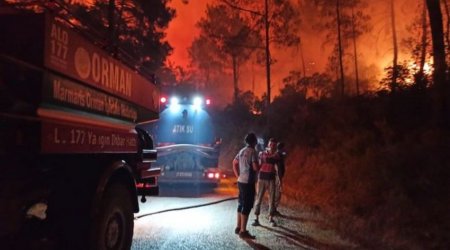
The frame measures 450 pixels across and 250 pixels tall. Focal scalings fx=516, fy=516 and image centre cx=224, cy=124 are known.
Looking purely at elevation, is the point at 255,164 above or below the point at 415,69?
below

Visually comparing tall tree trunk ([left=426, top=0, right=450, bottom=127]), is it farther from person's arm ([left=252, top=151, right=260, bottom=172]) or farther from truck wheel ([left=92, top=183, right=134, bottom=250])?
truck wheel ([left=92, top=183, right=134, bottom=250])

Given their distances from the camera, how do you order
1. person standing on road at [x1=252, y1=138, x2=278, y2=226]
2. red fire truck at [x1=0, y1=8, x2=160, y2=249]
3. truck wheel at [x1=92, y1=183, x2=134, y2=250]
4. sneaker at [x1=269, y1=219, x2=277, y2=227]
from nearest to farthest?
red fire truck at [x1=0, y1=8, x2=160, y2=249] < truck wheel at [x1=92, y1=183, x2=134, y2=250] < sneaker at [x1=269, y1=219, x2=277, y2=227] < person standing on road at [x1=252, y1=138, x2=278, y2=226]

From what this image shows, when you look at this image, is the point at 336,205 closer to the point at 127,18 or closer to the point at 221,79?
the point at 127,18

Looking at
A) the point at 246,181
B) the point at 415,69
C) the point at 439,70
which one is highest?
the point at 415,69

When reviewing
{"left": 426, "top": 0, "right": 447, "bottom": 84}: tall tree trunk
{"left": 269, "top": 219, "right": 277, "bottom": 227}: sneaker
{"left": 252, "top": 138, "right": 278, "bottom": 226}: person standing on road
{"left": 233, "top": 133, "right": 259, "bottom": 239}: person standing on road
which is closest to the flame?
{"left": 426, "top": 0, "right": 447, "bottom": 84}: tall tree trunk

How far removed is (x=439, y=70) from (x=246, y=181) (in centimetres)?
636

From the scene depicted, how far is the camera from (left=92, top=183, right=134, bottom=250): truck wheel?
5488 mm

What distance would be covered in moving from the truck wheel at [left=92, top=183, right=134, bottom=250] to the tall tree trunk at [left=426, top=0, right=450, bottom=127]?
907 cm

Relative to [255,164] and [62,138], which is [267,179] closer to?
[255,164]

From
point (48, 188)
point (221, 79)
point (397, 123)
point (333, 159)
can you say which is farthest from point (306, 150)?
point (221, 79)

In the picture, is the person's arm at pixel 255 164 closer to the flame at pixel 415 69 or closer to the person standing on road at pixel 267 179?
the person standing on road at pixel 267 179

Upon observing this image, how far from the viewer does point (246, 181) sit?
9242 millimetres

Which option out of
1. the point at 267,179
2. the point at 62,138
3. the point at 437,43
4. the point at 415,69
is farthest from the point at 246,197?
the point at 415,69

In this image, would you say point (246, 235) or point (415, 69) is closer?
point (246, 235)
